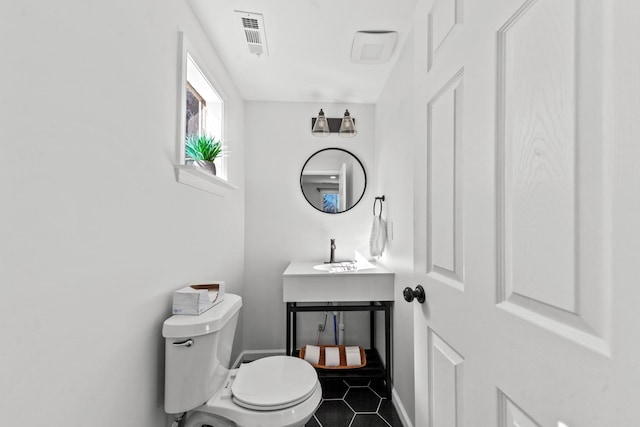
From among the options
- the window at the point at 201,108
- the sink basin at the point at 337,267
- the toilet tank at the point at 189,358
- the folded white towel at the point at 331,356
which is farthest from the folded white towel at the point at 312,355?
the window at the point at 201,108

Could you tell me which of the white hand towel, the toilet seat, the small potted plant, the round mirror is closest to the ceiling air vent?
the small potted plant

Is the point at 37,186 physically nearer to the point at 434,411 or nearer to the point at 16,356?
the point at 16,356

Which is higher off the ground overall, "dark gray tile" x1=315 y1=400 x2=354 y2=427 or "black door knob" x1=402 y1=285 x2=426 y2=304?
"black door knob" x1=402 y1=285 x2=426 y2=304

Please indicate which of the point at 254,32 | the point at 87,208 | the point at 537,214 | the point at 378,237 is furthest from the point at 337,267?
the point at 537,214

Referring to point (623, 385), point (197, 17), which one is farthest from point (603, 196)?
point (197, 17)

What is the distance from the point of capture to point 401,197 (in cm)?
190

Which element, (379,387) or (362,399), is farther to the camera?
(379,387)

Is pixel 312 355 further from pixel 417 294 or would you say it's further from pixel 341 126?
pixel 341 126

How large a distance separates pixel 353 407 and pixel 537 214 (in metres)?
1.85

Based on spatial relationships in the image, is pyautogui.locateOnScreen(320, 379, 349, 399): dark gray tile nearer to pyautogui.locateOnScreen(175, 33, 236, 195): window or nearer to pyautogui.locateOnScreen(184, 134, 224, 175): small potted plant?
pyautogui.locateOnScreen(175, 33, 236, 195): window

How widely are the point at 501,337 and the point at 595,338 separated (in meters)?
0.20

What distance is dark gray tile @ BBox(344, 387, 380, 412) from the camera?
193 centimetres

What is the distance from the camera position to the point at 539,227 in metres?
0.52

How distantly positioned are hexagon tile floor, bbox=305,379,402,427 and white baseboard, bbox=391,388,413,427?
23 mm
